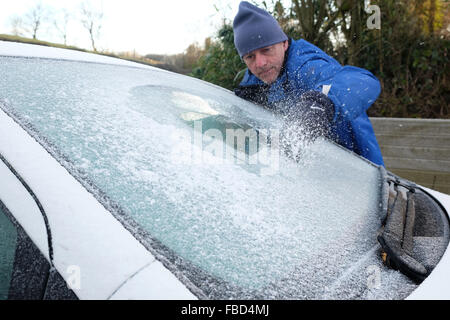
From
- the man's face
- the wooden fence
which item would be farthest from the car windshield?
the wooden fence

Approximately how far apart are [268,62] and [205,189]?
5.13 ft

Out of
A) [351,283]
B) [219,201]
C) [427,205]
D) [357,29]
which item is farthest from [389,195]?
[357,29]

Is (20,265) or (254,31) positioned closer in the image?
(20,265)

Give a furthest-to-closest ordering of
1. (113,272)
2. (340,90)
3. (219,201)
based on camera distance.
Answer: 1. (340,90)
2. (219,201)
3. (113,272)

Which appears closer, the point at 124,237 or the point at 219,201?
the point at 124,237

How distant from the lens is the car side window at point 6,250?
2.40 ft

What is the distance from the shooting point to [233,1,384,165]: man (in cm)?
178

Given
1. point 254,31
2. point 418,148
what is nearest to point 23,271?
point 254,31

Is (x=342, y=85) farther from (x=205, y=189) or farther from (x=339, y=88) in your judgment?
(x=205, y=189)

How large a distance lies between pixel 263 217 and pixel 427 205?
0.86m

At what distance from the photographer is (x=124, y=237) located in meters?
0.68

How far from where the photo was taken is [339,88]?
184cm
